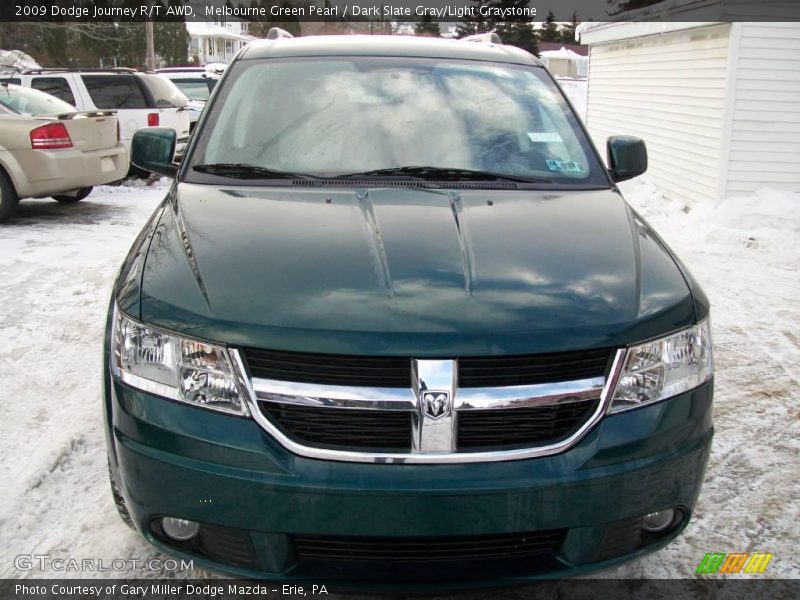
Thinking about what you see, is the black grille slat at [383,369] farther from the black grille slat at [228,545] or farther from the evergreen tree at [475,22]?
the evergreen tree at [475,22]

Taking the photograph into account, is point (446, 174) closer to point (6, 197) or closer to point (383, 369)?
point (383, 369)

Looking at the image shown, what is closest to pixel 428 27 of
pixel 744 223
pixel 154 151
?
pixel 744 223

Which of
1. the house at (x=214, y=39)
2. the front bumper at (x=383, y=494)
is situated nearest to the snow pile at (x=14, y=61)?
the front bumper at (x=383, y=494)

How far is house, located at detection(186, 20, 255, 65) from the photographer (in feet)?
221

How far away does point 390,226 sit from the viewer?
103 inches

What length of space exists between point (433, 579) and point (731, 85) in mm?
9776

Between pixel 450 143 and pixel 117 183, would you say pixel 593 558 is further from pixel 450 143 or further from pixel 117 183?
pixel 117 183

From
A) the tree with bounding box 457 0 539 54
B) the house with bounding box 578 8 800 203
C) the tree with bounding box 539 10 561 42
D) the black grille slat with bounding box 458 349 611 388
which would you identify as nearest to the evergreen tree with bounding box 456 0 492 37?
the tree with bounding box 457 0 539 54

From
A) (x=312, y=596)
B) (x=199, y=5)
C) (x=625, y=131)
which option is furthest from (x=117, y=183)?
(x=199, y=5)

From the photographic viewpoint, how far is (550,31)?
212ft

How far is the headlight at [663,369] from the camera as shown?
2.17 meters

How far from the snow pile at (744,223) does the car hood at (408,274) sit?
6.18m

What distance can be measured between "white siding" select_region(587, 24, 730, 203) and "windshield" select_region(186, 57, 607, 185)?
7.70 m

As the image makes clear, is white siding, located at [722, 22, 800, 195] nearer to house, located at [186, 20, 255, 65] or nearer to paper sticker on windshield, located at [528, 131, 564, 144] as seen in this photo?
paper sticker on windshield, located at [528, 131, 564, 144]
